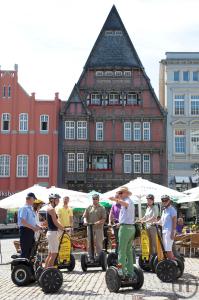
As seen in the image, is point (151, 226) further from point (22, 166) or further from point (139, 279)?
point (22, 166)

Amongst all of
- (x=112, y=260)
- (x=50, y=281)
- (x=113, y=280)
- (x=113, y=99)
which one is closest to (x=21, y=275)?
(x=50, y=281)

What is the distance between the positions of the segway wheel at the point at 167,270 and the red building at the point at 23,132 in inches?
1475

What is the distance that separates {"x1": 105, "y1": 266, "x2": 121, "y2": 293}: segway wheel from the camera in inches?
392

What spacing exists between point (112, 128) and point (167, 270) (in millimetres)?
37464

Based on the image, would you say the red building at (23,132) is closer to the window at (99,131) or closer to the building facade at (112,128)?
the building facade at (112,128)

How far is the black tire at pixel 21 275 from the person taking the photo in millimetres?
11156

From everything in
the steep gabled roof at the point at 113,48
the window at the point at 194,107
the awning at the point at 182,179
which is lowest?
the awning at the point at 182,179

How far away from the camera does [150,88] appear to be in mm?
48406

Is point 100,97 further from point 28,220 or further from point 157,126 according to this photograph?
point 28,220

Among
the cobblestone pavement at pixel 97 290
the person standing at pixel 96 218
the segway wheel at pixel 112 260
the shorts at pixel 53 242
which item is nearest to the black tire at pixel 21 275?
the cobblestone pavement at pixel 97 290

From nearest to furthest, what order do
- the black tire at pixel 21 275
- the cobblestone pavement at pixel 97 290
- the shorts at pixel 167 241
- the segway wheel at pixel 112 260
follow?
the cobblestone pavement at pixel 97 290
the black tire at pixel 21 275
the shorts at pixel 167 241
the segway wheel at pixel 112 260

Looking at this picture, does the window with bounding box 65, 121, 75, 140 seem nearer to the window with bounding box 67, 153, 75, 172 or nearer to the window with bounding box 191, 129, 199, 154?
the window with bounding box 67, 153, 75, 172

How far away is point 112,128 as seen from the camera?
48438mm

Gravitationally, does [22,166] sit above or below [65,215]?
above
